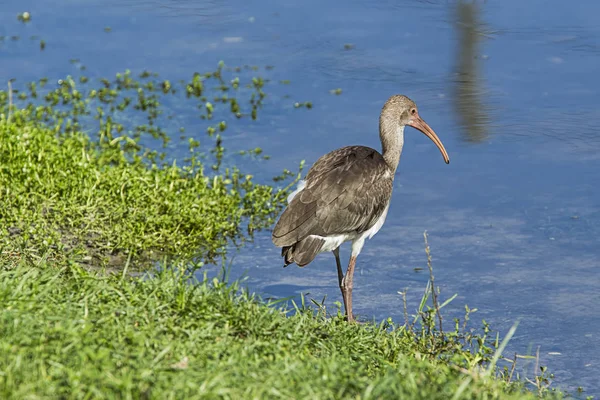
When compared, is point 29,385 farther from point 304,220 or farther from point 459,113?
point 459,113

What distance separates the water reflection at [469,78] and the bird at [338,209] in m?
2.52

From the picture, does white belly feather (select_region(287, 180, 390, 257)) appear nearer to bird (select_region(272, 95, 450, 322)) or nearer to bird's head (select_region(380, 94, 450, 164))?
bird (select_region(272, 95, 450, 322))

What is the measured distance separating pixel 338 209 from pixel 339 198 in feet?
0.26

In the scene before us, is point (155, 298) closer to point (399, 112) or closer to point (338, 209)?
point (338, 209)

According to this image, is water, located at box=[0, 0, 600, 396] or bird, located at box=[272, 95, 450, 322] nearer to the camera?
bird, located at box=[272, 95, 450, 322]

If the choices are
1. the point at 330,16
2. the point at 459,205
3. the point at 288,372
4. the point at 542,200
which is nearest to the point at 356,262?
the point at 459,205

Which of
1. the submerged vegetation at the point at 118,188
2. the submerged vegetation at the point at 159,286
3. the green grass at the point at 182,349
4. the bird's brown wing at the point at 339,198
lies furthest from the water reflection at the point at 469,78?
the green grass at the point at 182,349

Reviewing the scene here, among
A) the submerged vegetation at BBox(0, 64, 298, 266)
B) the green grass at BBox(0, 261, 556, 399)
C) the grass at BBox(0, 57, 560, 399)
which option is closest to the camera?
the green grass at BBox(0, 261, 556, 399)

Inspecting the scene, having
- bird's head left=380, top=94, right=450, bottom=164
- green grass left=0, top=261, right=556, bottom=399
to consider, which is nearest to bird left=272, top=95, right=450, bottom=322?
bird's head left=380, top=94, right=450, bottom=164

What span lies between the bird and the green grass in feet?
2.98

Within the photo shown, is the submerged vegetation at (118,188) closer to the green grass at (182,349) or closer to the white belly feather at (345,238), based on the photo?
the white belly feather at (345,238)

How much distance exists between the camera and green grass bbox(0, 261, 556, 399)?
419 centimetres

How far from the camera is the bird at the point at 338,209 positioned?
6.78 metres

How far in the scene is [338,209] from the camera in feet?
23.0
